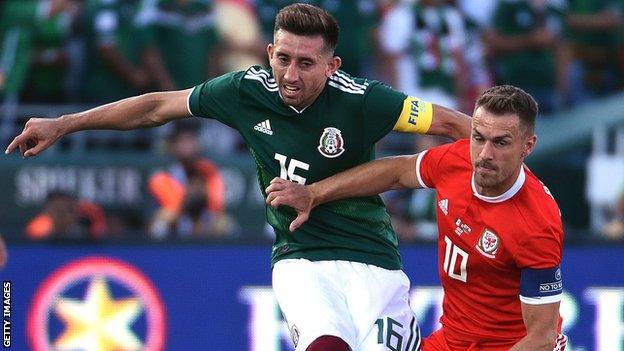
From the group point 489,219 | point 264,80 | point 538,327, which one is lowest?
point 538,327

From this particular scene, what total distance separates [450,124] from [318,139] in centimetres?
73

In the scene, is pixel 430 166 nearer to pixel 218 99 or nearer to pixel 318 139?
pixel 318 139

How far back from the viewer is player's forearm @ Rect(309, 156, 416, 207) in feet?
22.2

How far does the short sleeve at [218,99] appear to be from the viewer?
7012 millimetres

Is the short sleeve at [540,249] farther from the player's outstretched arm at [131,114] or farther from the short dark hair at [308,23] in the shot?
the player's outstretched arm at [131,114]

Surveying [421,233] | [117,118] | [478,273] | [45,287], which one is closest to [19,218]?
[45,287]

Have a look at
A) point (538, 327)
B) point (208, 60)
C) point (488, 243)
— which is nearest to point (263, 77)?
point (488, 243)

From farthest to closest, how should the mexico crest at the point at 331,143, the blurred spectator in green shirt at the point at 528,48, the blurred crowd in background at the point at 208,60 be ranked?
1. the blurred spectator in green shirt at the point at 528,48
2. the blurred crowd in background at the point at 208,60
3. the mexico crest at the point at 331,143

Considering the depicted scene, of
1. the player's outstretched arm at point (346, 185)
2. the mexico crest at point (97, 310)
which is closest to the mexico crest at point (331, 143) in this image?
the player's outstretched arm at point (346, 185)

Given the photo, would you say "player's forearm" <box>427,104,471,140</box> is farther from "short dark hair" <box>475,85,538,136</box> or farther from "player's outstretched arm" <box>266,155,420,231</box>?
"short dark hair" <box>475,85,538,136</box>

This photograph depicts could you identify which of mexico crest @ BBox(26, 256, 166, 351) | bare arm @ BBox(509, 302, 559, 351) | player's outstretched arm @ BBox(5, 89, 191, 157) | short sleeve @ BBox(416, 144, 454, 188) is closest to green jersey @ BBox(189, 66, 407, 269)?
player's outstretched arm @ BBox(5, 89, 191, 157)

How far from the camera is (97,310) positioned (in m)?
9.73

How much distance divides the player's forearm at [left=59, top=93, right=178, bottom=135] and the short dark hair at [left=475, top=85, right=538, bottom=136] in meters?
1.74

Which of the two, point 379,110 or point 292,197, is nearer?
point 292,197
